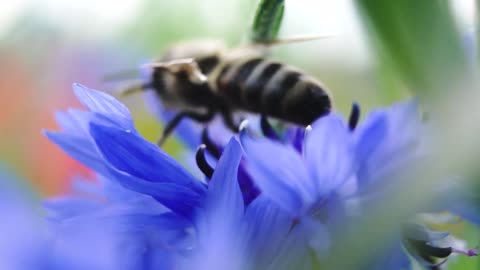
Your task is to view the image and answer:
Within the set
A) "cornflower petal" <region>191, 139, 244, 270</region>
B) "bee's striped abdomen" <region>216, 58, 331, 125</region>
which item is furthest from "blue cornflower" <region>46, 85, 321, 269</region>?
"bee's striped abdomen" <region>216, 58, 331, 125</region>

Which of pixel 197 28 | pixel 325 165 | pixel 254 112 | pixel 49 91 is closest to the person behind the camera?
pixel 325 165

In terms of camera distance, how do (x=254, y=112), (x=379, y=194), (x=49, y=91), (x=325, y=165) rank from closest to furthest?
(x=379, y=194)
(x=325, y=165)
(x=254, y=112)
(x=49, y=91)

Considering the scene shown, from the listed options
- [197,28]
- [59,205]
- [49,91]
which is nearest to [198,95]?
[59,205]

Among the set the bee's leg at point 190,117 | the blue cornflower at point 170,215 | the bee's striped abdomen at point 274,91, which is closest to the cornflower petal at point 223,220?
the blue cornflower at point 170,215

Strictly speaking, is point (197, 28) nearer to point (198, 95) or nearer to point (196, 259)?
point (198, 95)

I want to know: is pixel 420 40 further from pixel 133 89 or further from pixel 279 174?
pixel 133 89

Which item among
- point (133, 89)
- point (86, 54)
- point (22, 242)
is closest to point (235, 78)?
point (133, 89)
